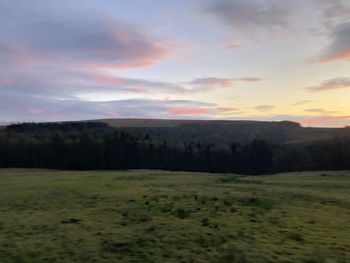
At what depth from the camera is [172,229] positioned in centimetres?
2072

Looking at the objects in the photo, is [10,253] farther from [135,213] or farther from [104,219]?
[135,213]

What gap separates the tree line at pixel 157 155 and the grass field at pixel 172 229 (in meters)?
92.4

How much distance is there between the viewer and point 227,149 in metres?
151

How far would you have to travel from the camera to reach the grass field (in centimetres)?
1708

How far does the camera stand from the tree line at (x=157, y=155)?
123m

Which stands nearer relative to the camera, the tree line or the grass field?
the grass field

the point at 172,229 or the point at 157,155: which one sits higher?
the point at 172,229

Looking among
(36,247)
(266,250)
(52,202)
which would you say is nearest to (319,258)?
(266,250)

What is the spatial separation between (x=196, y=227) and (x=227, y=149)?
5163 inches

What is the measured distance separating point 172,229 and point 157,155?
393 feet

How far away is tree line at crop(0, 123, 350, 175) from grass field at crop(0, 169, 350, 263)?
92386mm

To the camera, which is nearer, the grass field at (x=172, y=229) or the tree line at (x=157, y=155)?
the grass field at (x=172, y=229)

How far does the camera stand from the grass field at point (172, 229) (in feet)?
56.0

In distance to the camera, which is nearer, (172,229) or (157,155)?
(172,229)
